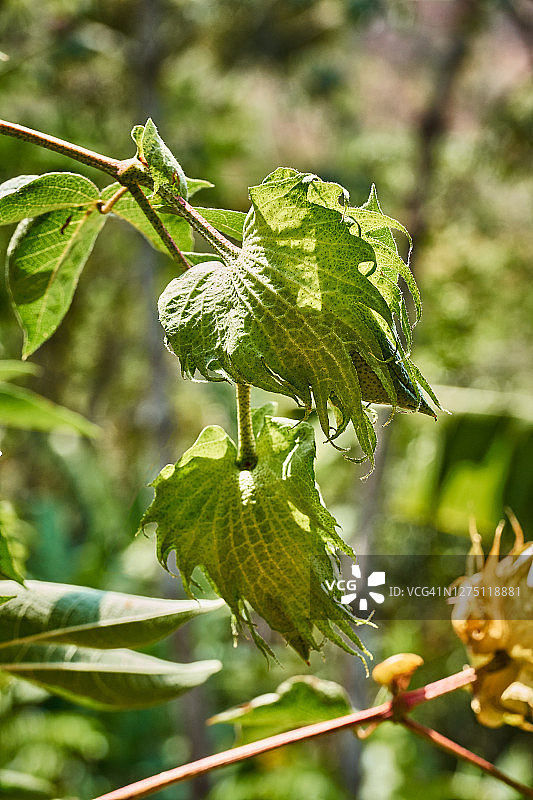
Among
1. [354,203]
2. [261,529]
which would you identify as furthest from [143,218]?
[354,203]

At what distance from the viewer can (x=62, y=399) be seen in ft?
12.6

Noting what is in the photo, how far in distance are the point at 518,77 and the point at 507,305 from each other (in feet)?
3.43

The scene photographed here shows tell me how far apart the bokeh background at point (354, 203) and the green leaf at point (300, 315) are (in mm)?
981

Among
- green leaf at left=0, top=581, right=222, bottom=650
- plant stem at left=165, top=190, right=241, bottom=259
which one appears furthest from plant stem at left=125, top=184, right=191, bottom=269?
green leaf at left=0, top=581, right=222, bottom=650

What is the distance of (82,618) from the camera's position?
258 millimetres

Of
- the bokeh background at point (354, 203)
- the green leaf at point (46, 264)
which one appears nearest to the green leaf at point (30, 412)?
the green leaf at point (46, 264)

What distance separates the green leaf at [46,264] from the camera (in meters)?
0.23

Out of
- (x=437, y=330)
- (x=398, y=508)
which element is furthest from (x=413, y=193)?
(x=398, y=508)

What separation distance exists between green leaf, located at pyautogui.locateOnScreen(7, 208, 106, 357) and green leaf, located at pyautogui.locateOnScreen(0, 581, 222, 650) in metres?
0.09

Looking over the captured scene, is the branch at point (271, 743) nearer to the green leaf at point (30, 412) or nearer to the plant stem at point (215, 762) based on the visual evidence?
the plant stem at point (215, 762)

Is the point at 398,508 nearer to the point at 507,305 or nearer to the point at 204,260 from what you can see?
the point at 204,260

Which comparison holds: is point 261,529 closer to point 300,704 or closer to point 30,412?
point 300,704

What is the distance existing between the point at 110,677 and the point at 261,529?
13 cm

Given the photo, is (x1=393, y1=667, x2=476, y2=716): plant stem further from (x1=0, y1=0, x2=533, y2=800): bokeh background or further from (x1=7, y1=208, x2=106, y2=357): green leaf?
(x1=0, y1=0, x2=533, y2=800): bokeh background
